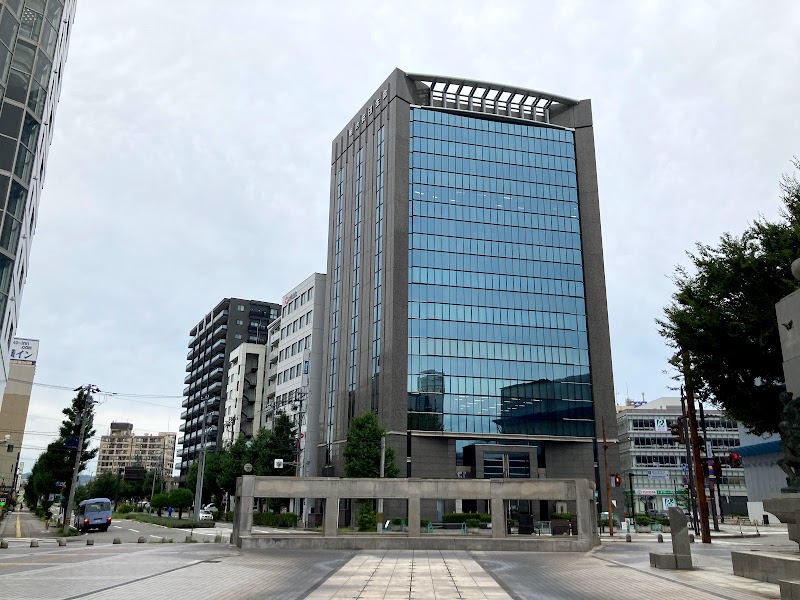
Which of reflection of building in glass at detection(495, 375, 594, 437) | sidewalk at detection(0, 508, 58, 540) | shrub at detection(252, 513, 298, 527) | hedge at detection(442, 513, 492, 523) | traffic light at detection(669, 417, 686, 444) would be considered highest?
reflection of building in glass at detection(495, 375, 594, 437)

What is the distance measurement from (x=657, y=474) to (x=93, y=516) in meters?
92.5

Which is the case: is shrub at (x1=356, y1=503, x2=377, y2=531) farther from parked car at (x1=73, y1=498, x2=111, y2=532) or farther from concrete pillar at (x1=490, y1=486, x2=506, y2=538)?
parked car at (x1=73, y1=498, x2=111, y2=532)

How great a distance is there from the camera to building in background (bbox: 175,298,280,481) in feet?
424

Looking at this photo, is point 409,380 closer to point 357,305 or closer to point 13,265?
point 357,305

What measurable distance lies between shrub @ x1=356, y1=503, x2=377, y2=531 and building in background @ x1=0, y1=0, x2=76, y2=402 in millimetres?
24450

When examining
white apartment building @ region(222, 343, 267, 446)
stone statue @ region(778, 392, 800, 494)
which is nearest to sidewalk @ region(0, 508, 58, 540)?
white apartment building @ region(222, 343, 267, 446)

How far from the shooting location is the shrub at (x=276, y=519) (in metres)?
56.9

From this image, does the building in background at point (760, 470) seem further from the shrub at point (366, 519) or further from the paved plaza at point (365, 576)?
the paved plaza at point (365, 576)

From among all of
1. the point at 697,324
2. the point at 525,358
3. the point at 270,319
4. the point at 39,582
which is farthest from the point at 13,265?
the point at 270,319

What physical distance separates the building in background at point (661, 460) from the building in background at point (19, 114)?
102m

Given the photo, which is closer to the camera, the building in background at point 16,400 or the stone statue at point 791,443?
the stone statue at point 791,443

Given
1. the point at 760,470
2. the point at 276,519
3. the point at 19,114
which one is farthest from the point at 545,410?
the point at 19,114

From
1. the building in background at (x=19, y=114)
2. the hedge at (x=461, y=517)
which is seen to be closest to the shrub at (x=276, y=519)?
the hedge at (x=461, y=517)

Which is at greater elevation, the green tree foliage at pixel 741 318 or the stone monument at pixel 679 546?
the green tree foliage at pixel 741 318
